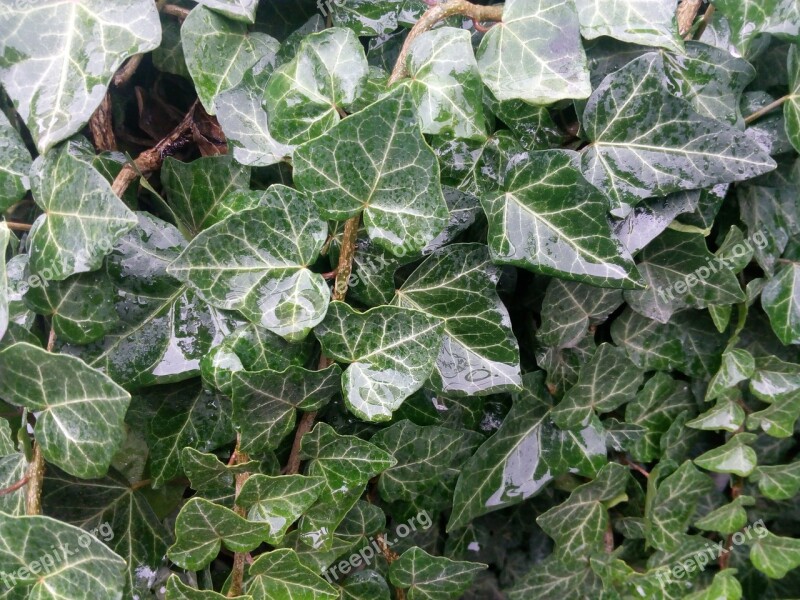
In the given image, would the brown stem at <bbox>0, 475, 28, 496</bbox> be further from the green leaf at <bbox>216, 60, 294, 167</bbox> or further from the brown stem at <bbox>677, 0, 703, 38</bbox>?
the brown stem at <bbox>677, 0, 703, 38</bbox>

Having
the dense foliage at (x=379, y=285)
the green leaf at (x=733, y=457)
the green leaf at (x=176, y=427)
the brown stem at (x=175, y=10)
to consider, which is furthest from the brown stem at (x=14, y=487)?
the green leaf at (x=733, y=457)

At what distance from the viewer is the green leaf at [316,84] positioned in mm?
520

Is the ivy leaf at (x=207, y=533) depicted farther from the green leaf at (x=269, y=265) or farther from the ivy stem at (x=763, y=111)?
the ivy stem at (x=763, y=111)

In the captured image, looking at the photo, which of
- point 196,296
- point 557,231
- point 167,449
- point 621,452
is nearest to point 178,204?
point 196,296

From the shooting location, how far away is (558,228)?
575 mm

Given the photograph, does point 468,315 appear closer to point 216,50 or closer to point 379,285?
point 379,285

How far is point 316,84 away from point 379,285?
18cm

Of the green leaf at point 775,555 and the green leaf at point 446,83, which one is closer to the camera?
the green leaf at point 446,83

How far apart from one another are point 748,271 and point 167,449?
705mm

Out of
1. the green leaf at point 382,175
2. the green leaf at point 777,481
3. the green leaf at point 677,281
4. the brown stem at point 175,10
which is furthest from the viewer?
the green leaf at point 777,481

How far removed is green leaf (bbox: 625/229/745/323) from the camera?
2.28 ft

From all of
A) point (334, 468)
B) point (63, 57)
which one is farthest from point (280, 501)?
point (63, 57)

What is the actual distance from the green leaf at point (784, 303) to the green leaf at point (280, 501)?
559 mm

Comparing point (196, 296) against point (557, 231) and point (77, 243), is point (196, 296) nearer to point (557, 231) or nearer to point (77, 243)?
point (77, 243)
